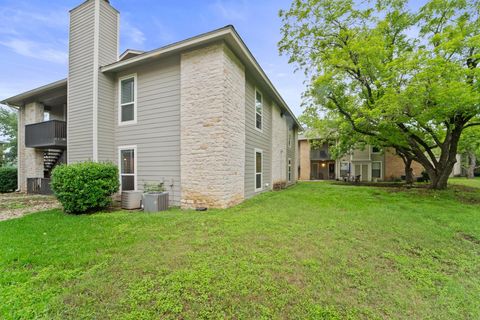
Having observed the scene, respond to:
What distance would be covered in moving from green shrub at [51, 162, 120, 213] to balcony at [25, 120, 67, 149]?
15.8 ft

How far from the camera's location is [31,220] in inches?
211

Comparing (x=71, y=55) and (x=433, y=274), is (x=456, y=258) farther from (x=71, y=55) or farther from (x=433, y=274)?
(x=71, y=55)

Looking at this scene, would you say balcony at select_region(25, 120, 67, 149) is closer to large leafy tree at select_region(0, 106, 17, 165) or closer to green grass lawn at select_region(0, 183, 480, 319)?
green grass lawn at select_region(0, 183, 480, 319)

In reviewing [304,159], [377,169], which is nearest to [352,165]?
[377,169]

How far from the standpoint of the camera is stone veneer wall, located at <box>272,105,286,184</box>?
1187cm

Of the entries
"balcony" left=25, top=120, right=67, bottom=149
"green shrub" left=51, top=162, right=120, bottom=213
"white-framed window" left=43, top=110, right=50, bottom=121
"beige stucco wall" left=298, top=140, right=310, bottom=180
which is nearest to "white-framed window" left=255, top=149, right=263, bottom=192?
"green shrub" left=51, top=162, right=120, bottom=213

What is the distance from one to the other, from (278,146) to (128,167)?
330 inches

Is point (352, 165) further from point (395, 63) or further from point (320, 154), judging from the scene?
point (395, 63)

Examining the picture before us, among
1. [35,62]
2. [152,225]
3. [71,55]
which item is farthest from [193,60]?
[35,62]

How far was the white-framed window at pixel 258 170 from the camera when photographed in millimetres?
9358

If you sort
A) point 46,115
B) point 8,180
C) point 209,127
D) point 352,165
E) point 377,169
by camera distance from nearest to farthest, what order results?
point 209,127 < point 8,180 < point 46,115 < point 377,169 < point 352,165

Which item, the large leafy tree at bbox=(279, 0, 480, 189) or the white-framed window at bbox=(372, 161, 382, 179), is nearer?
the large leafy tree at bbox=(279, 0, 480, 189)

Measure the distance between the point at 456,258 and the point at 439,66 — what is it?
715cm

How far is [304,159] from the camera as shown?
2511 cm
